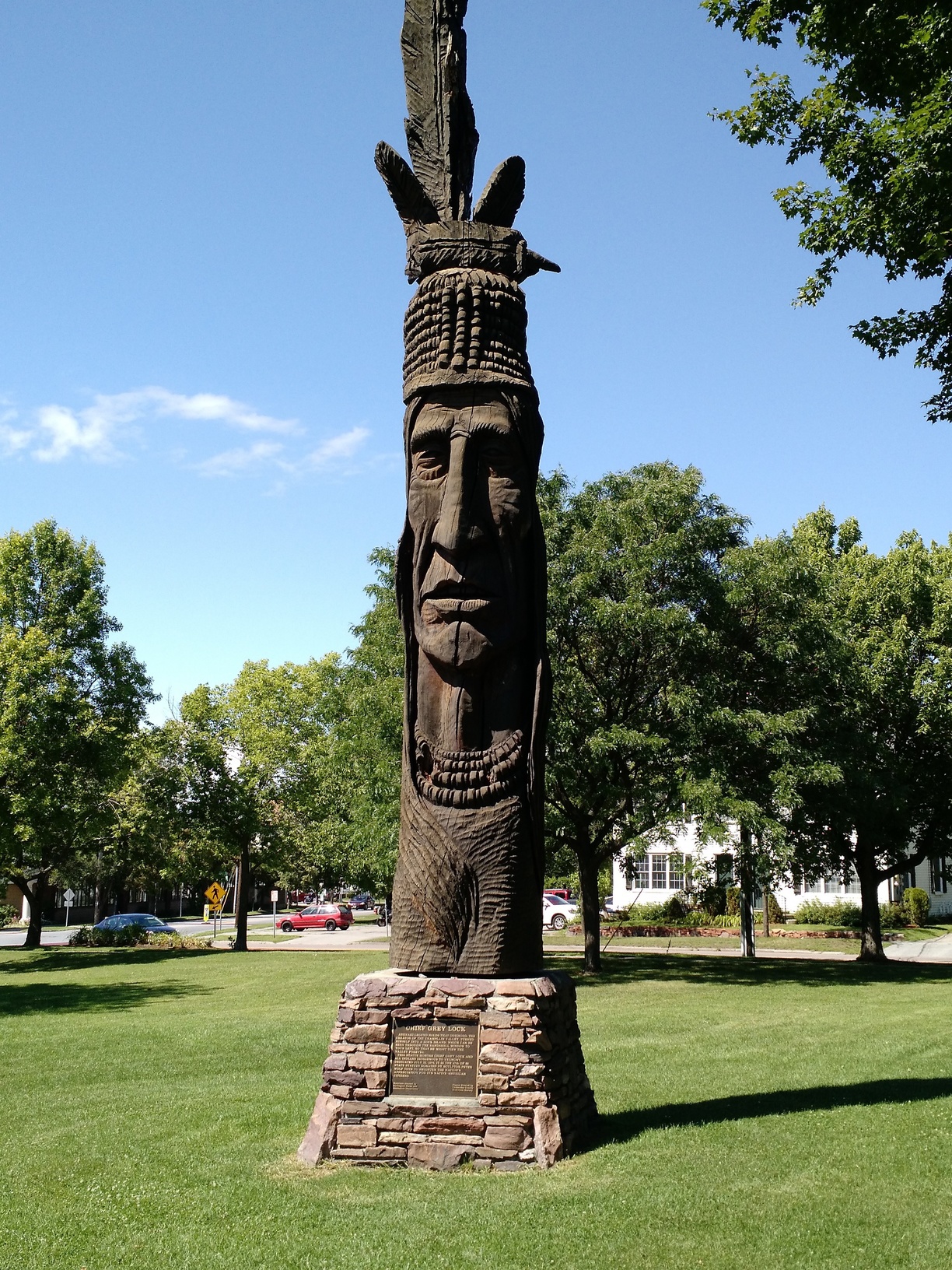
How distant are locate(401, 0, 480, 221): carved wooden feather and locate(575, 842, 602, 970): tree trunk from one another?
15926 mm

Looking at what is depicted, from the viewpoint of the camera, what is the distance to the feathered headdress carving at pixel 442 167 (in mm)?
8344

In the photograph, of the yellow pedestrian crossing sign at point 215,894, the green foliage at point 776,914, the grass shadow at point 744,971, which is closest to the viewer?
the grass shadow at point 744,971

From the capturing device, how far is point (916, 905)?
38.8 metres

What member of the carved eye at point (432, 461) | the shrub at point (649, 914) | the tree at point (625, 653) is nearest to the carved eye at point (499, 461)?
the carved eye at point (432, 461)

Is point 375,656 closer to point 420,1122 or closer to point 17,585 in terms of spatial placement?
point 17,585

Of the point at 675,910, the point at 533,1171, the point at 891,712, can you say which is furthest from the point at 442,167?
the point at 675,910

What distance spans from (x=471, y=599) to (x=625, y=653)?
1400 centimetres

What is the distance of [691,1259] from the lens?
215 inches

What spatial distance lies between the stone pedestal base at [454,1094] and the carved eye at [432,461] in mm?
3642

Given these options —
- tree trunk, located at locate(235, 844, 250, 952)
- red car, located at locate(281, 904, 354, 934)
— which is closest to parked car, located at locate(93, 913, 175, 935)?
tree trunk, located at locate(235, 844, 250, 952)

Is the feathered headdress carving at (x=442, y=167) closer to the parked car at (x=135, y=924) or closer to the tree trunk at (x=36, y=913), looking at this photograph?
the tree trunk at (x=36, y=913)

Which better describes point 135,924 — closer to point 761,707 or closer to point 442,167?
point 761,707

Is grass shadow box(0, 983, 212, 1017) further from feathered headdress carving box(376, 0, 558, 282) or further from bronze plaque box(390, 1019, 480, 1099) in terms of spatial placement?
feathered headdress carving box(376, 0, 558, 282)

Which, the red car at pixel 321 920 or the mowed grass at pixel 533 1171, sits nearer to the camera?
the mowed grass at pixel 533 1171
